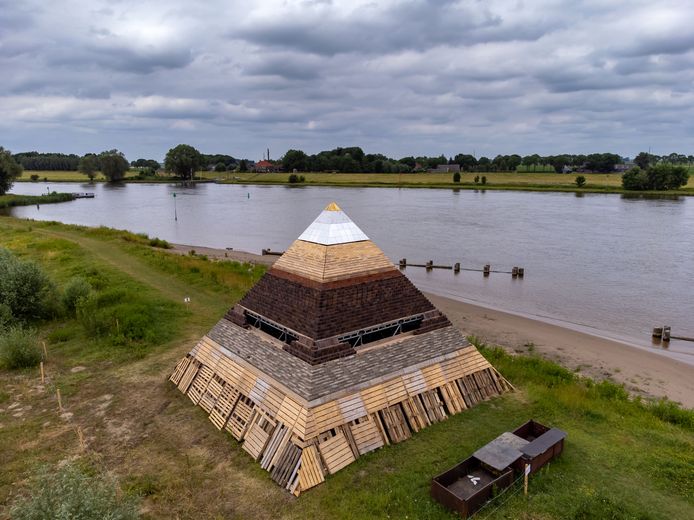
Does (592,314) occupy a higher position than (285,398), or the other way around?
(285,398)

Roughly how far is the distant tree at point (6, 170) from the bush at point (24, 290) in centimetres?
10639

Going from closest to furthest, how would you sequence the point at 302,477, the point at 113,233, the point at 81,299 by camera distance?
the point at 302,477 → the point at 81,299 → the point at 113,233

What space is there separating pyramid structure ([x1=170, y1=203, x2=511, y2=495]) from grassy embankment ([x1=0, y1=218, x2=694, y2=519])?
69cm

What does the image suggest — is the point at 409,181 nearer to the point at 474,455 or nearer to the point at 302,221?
the point at 302,221

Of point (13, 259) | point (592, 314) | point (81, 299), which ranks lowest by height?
point (592, 314)

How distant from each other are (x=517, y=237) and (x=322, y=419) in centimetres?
6266

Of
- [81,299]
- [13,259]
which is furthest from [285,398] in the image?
[13,259]

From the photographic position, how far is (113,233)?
62.8 meters

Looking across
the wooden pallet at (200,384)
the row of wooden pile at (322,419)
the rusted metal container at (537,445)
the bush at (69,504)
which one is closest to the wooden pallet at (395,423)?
the row of wooden pile at (322,419)

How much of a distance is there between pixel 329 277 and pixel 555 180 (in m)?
162

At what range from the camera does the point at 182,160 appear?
190000 mm

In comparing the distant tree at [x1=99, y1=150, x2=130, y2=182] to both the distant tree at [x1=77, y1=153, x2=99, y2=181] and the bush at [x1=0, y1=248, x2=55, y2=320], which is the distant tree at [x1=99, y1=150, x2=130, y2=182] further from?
the bush at [x1=0, y1=248, x2=55, y2=320]

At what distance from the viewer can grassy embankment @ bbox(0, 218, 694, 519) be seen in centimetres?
1365

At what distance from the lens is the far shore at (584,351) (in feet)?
80.9
